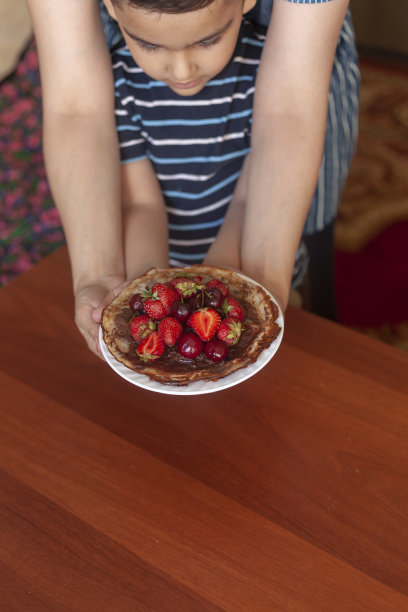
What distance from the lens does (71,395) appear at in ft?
3.25

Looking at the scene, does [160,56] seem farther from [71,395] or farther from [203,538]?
[203,538]

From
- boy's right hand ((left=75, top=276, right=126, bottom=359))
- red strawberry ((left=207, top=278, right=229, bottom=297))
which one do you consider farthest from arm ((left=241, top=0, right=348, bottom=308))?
boy's right hand ((left=75, top=276, right=126, bottom=359))

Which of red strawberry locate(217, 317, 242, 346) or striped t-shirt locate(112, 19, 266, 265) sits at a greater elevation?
striped t-shirt locate(112, 19, 266, 265)

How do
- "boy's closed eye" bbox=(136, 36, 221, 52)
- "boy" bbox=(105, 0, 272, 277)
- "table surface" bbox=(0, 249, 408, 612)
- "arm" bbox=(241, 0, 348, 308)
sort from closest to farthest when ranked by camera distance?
1. "table surface" bbox=(0, 249, 408, 612)
2. "boy's closed eye" bbox=(136, 36, 221, 52)
3. "arm" bbox=(241, 0, 348, 308)
4. "boy" bbox=(105, 0, 272, 277)

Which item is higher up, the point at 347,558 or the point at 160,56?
the point at 160,56

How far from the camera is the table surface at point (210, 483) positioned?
74 cm

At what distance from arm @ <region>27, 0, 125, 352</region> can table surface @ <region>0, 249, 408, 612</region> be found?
0.51 ft

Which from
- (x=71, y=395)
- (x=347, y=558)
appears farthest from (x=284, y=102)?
(x=347, y=558)

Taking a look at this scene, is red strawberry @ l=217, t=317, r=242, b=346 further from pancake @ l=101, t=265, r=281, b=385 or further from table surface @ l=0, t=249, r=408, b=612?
table surface @ l=0, t=249, r=408, b=612

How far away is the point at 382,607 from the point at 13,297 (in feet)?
2.67

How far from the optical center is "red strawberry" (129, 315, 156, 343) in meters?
0.85

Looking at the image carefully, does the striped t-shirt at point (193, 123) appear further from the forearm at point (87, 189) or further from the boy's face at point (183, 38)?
the boy's face at point (183, 38)

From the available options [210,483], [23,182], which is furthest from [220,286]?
[23,182]

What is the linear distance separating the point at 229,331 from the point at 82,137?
48 centimetres
